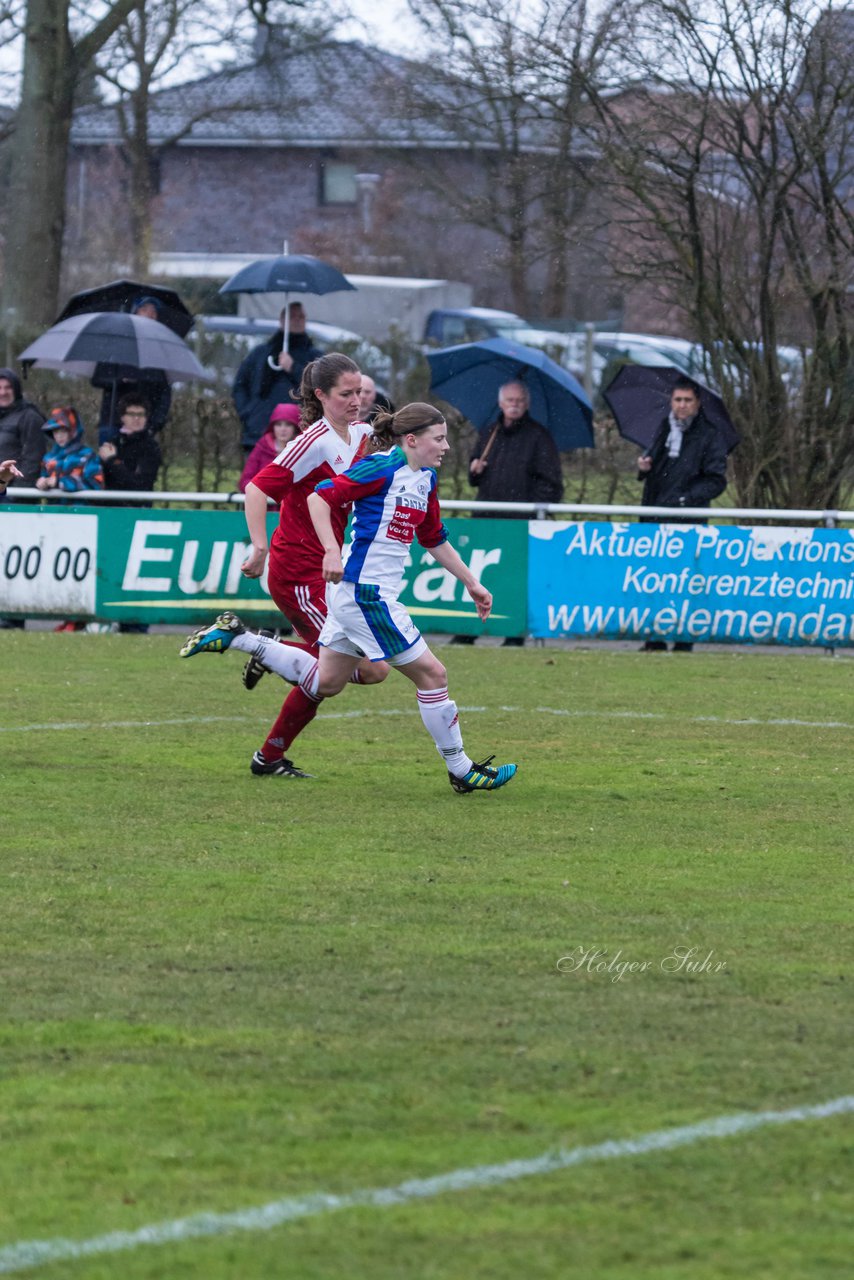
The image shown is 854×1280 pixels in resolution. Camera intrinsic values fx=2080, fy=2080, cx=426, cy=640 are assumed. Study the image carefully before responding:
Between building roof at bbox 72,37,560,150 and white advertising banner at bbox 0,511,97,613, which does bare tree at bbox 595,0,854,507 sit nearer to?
building roof at bbox 72,37,560,150

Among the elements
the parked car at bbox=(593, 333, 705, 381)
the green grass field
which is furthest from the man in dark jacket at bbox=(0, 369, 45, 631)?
the parked car at bbox=(593, 333, 705, 381)

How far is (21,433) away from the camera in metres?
17.4

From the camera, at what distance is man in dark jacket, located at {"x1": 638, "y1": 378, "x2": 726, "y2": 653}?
16.4 metres

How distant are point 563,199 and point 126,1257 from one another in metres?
18.2

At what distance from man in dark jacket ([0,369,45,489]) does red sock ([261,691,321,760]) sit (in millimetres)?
8355

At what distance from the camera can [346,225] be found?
5691 centimetres

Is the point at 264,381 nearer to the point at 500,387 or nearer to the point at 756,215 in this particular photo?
the point at 500,387

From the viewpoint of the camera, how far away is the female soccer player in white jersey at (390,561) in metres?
8.91

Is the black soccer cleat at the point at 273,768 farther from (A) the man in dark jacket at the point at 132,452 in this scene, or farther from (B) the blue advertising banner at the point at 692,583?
(A) the man in dark jacket at the point at 132,452

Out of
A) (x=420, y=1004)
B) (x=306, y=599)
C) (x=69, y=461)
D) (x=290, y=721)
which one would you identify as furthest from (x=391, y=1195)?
(x=69, y=461)

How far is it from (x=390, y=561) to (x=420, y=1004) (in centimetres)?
379

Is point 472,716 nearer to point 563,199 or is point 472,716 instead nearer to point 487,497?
point 487,497

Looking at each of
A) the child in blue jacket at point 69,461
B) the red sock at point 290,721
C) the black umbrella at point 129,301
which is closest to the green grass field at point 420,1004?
Answer: the red sock at point 290,721

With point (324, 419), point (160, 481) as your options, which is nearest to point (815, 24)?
point (160, 481)
